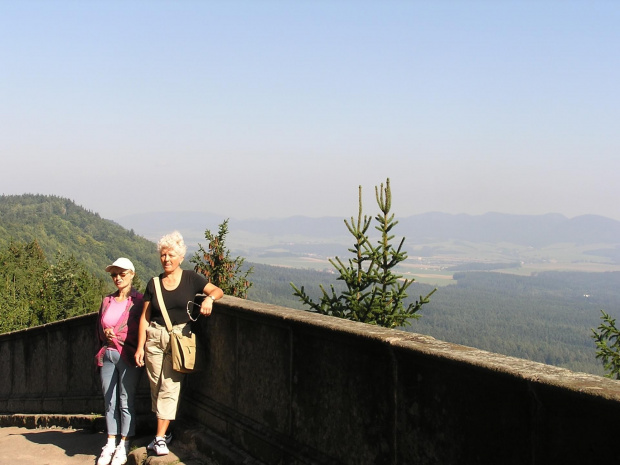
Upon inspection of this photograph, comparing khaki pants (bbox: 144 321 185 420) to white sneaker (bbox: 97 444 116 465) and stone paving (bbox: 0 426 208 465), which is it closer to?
stone paving (bbox: 0 426 208 465)

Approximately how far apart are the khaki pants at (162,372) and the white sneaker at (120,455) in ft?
1.47

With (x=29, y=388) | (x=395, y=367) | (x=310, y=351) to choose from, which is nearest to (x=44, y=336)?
(x=29, y=388)

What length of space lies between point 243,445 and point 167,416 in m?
0.67

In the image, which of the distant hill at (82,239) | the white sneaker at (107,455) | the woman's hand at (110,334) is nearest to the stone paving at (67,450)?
the white sneaker at (107,455)

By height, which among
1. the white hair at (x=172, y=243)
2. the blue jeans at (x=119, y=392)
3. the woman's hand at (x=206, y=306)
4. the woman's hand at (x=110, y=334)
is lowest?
the blue jeans at (x=119, y=392)

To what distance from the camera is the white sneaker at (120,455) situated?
4.83 meters

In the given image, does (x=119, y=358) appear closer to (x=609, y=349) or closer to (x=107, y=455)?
(x=107, y=455)

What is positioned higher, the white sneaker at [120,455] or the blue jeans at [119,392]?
the blue jeans at [119,392]

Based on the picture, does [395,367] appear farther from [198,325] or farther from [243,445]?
[198,325]

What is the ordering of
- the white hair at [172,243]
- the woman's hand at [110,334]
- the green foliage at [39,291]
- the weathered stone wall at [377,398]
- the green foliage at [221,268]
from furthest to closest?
1. the green foliage at [39,291]
2. the green foliage at [221,268]
3. the woman's hand at [110,334]
4. the white hair at [172,243]
5. the weathered stone wall at [377,398]

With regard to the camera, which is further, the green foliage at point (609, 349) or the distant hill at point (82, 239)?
the distant hill at point (82, 239)

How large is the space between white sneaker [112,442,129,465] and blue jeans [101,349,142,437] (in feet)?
0.33

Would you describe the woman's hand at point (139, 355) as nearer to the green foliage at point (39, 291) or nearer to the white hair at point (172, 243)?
the white hair at point (172, 243)

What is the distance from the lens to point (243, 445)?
4367 millimetres
